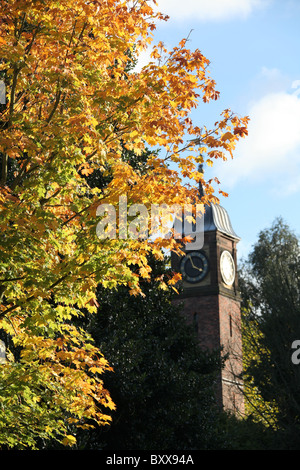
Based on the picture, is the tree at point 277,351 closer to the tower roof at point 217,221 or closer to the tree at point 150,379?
the tree at point 150,379

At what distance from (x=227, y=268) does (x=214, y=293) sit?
3.08 metres

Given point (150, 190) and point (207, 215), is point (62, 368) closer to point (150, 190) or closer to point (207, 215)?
point (150, 190)

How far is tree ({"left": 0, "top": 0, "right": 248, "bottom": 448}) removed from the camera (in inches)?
326

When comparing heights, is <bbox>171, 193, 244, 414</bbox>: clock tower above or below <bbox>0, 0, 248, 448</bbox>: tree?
above

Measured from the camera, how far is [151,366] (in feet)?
55.2

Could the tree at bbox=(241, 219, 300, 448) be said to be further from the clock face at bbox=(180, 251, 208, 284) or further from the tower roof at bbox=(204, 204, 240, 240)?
the tower roof at bbox=(204, 204, 240, 240)

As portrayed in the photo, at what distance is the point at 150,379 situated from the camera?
55.0ft

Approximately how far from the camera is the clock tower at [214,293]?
42719mm

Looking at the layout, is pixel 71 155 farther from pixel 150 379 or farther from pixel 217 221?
pixel 217 221

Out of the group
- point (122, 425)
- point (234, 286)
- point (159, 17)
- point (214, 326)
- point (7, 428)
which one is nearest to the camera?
point (7, 428)

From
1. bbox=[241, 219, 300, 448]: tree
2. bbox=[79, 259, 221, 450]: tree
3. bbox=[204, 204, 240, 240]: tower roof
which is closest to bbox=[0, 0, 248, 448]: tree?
bbox=[79, 259, 221, 450]: tree

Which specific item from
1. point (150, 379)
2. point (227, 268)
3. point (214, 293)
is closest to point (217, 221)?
point (227, 268)
